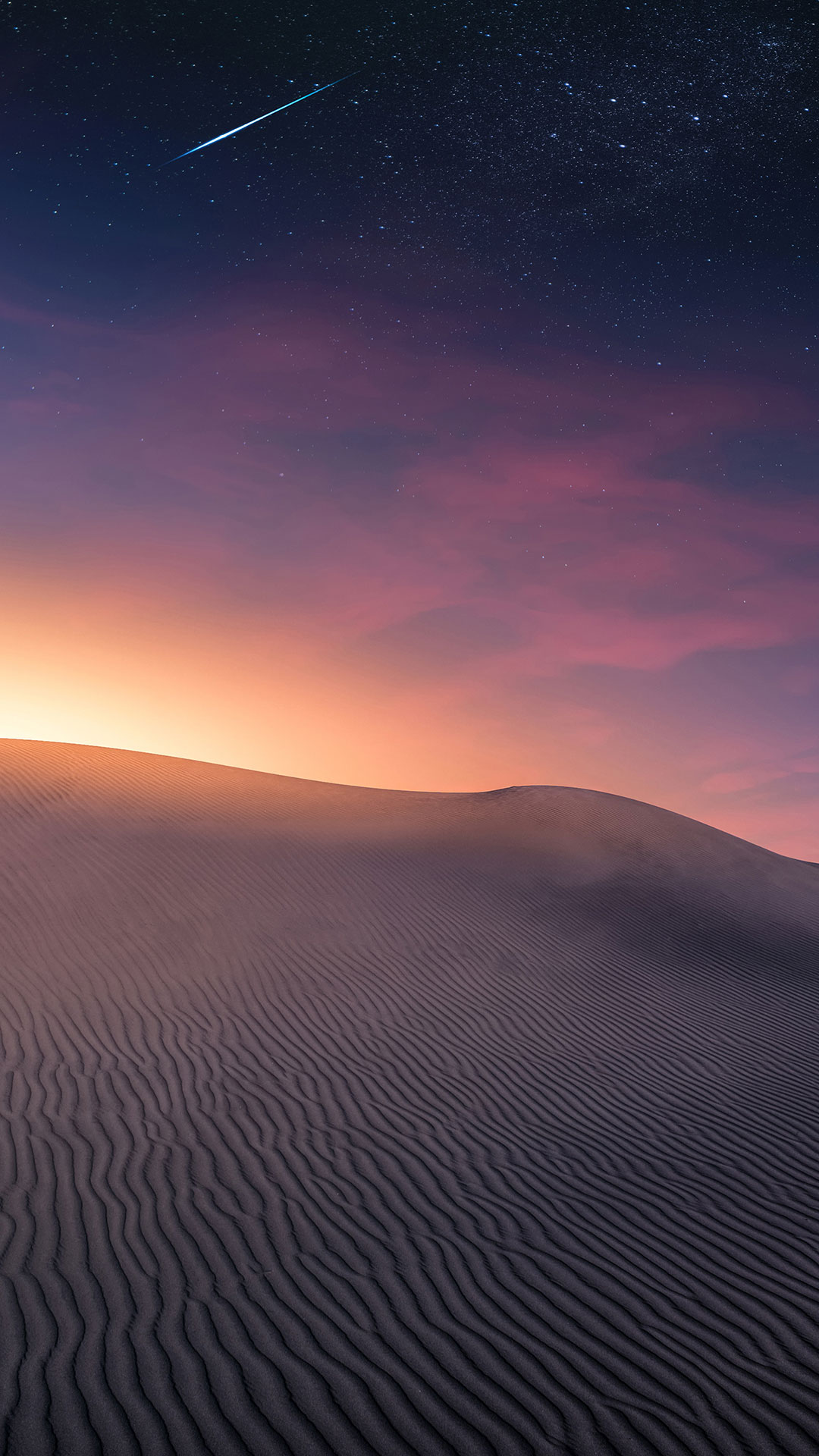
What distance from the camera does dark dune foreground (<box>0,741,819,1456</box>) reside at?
3.27 metres

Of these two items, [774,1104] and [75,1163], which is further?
[774,1104]

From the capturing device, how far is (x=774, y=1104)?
26.8ft

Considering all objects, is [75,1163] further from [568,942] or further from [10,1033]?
[568,942]

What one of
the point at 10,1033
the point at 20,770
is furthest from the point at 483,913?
the point at 20,770

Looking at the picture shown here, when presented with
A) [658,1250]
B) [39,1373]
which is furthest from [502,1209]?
[39,1373]

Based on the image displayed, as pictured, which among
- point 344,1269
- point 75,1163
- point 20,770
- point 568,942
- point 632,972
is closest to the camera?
point 344,1269

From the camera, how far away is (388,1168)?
5.99m

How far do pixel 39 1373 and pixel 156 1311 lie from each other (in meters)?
0.64

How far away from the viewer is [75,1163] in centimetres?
574

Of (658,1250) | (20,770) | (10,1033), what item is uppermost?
(20,770)

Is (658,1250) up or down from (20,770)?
down

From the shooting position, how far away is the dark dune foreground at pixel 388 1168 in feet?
10.7

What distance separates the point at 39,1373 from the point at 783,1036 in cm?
1031

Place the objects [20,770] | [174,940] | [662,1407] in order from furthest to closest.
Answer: [20,770], [174,940], [662,1407]
